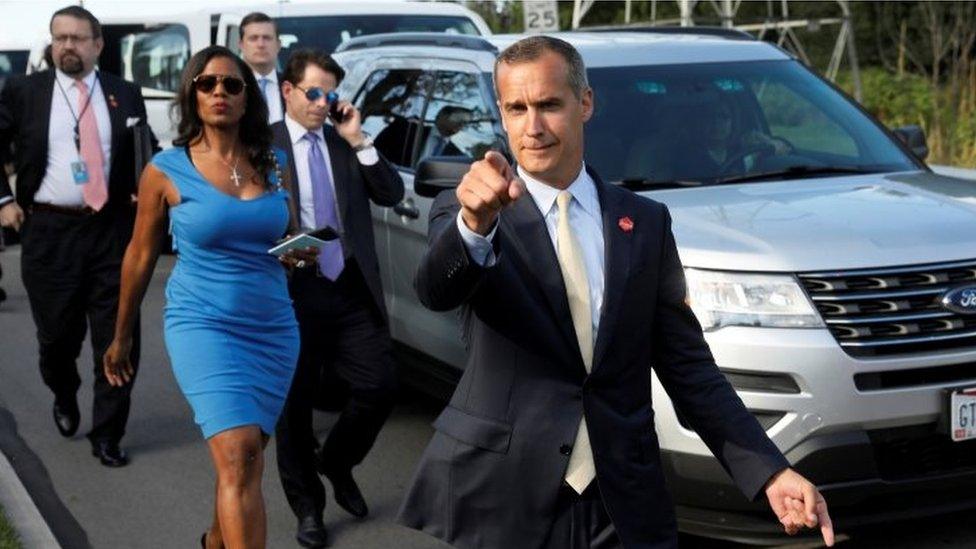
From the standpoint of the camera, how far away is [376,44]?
888 centimetres

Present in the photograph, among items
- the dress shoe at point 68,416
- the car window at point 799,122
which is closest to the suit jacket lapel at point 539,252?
the car window at point 799,122

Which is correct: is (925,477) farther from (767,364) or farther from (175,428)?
(175,428)

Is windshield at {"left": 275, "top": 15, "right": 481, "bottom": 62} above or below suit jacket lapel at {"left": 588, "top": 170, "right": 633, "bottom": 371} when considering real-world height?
below

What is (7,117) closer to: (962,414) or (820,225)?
(820,225)

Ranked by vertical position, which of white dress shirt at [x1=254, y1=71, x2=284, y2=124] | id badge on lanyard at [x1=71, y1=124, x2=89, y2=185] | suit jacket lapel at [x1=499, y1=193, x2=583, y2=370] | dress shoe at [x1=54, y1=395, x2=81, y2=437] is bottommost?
dress shoe at [x1=54, y1=395, x2=81, y2=437]

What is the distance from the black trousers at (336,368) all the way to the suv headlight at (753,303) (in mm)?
1542

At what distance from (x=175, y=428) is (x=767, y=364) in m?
4.09

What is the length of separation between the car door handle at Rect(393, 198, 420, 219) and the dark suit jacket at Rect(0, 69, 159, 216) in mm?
1293

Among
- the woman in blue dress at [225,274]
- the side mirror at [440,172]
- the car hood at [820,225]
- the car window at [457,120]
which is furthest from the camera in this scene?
the car window at [457,120]

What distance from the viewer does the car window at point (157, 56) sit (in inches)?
637

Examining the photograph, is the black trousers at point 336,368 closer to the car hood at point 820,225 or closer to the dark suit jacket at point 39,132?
the car hood at point 820,225

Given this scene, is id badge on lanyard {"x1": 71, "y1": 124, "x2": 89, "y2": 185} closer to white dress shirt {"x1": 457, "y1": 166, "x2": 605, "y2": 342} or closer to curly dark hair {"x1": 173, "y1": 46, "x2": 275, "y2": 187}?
curly dark hair {"x1": 173, "y1": 46, "x2": 275, "y2": 187}

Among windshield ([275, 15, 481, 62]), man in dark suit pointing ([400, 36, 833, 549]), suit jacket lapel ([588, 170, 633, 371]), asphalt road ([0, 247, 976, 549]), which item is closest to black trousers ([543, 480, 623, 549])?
man in dark suit pointing ([400, 36, 833, 549])

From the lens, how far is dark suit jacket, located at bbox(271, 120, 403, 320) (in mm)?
6641
